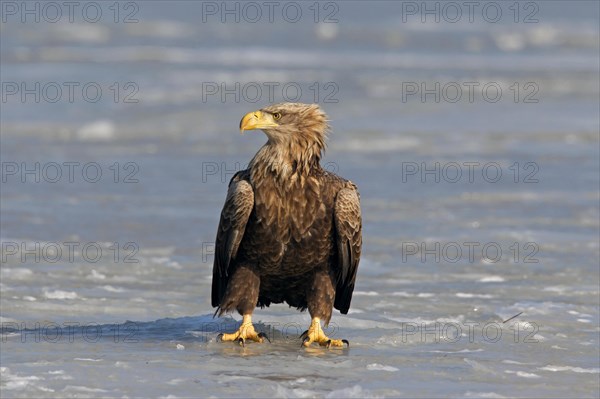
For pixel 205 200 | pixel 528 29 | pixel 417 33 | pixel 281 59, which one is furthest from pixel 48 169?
pixel 528 29

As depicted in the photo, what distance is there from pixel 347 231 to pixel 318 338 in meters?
0.57

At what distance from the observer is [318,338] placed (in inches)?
274

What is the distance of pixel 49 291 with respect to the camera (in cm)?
831

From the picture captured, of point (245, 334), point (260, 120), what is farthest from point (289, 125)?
point (245, 334)

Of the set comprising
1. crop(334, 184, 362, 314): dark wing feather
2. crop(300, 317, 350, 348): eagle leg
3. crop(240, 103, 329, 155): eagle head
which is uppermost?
crop(240, 103, 329, 155): eagle head

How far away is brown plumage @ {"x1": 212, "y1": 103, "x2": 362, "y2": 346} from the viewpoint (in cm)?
679

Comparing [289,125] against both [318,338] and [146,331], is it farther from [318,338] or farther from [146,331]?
[146,331]

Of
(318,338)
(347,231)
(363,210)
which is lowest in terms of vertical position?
(318,338)

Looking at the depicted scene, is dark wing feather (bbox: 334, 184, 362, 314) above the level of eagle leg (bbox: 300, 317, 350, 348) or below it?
above

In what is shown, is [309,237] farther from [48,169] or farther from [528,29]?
[528,29]

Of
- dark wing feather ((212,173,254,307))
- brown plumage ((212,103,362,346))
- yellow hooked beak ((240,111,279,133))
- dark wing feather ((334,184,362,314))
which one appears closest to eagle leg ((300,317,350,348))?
brown plumage ((212,103,362,346))

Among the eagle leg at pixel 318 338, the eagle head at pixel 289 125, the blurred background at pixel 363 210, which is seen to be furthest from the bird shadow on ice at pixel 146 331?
the eagle head at pixel 289 125

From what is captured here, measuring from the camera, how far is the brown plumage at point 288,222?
679 centimetres

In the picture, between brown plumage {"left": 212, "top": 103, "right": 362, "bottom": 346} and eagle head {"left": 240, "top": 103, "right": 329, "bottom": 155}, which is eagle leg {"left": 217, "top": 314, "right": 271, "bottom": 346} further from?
eagle head {"left": 240, "top": 103, "right": 329, "bottom": 155}
